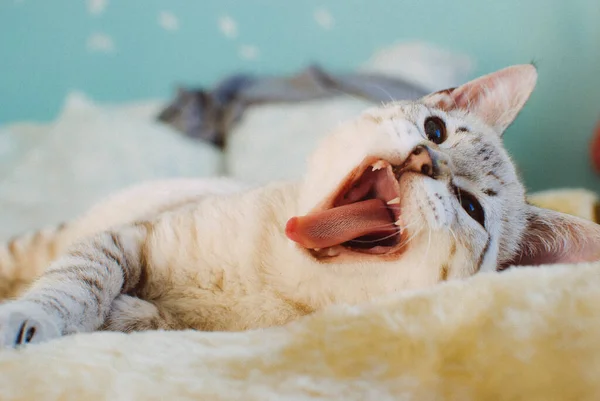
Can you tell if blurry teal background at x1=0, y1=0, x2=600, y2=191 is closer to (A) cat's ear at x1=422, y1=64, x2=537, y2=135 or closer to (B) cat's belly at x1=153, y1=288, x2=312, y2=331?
(A) cat's ear at x1=422, y1=64, x2=537, y2=135

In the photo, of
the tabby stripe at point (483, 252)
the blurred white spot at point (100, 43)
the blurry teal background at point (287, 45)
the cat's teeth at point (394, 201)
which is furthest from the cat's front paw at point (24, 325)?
the blurred white spot at point (100, 43)

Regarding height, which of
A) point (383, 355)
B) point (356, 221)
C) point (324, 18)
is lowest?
point (383, 355)

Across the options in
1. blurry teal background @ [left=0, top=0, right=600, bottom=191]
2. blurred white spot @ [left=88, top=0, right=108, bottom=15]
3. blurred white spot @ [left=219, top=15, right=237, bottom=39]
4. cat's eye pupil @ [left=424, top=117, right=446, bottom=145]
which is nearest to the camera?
cat's eye pupil @ [left=424, top=117, right=446, bottom=145]

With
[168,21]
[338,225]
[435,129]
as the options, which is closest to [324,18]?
[168,21]

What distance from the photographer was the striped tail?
1.58m

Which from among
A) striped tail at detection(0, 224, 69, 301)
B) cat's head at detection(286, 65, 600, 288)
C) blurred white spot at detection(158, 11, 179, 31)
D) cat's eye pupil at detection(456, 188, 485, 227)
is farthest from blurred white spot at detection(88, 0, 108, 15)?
cat's eye pupil at detection(456, 188, 485, 227)

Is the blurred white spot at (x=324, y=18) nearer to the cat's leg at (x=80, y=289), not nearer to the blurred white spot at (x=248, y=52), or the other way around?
the blurred white spot at (x=248, y=52)

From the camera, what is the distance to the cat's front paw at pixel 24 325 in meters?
0.71

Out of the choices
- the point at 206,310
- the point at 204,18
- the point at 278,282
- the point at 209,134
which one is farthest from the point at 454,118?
the point at 204,18

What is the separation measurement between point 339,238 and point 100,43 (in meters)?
2.26

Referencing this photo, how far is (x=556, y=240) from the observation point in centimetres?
96

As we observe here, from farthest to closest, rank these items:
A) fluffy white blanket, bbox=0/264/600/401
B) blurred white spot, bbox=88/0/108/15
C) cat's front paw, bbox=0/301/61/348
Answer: blurred white spot, bbox=88/0/108/15
cat's front paw, bbox=0/301/61/348
fluffy white blanket, bbox=0/264/600/401

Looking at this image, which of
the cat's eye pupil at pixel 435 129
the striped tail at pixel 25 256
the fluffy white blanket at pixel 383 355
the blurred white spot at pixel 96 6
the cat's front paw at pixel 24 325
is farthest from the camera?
the blurred white spot at pixel 96 6

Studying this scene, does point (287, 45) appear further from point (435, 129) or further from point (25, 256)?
point (435, 129)
